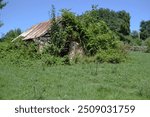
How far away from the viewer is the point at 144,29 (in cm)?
13588

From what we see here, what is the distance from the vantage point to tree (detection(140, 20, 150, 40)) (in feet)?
425

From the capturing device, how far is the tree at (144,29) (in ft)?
425

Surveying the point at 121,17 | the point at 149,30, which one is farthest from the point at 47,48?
the point at 149,30

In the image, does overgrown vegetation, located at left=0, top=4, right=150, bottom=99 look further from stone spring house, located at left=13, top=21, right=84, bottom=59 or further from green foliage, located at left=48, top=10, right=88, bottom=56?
stone spring house, located at left=13, top=21, right=84, bottom=59

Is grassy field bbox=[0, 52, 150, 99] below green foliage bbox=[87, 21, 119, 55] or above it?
below

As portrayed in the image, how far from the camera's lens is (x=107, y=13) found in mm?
105562

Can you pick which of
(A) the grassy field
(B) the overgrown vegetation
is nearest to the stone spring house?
(B) the overgrown vegetation

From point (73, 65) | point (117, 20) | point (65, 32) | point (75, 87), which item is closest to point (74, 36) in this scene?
point (65, 32)

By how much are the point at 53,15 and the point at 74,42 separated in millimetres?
3187

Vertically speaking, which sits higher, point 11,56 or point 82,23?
point 82,23

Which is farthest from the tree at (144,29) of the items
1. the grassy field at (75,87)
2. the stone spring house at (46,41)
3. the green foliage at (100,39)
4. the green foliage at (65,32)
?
the grassy field at (75,87)

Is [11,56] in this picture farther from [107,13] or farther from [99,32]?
[107,13]

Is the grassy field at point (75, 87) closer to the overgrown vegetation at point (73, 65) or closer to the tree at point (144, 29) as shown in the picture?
the overgrown vegetation at point (73, 65)

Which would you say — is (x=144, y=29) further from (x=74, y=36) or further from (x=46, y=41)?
(x=74, y=36)
